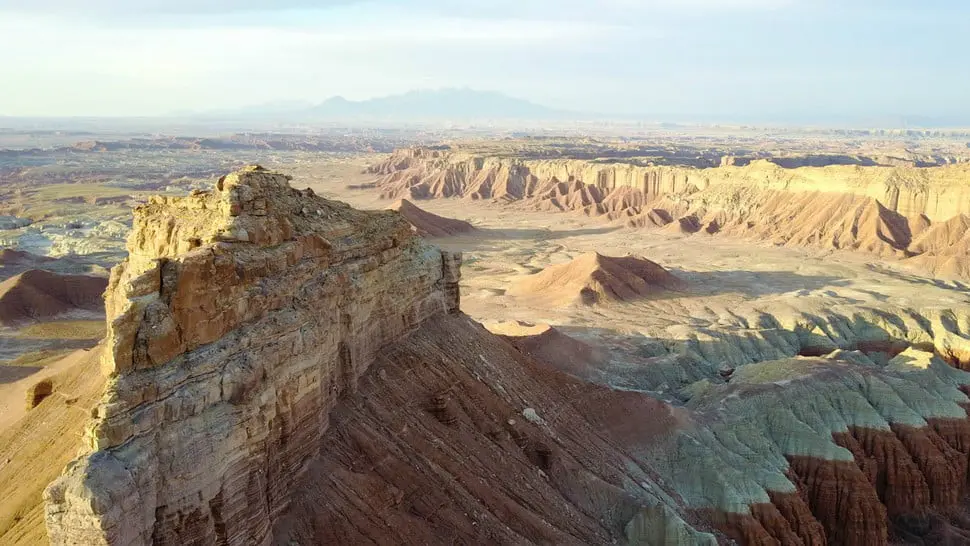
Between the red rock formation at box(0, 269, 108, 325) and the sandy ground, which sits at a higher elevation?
the red rock formation at box(0, 269, 108, 325)

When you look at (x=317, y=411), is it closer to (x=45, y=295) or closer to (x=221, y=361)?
(x=221, y=361)

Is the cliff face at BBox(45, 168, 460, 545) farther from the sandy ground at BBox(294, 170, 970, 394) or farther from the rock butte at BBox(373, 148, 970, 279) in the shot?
the rock butte at BBox(373, 148, 970, 279)

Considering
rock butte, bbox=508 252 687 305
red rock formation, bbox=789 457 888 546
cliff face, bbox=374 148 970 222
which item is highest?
cliff face, bbox=374 148 970 222

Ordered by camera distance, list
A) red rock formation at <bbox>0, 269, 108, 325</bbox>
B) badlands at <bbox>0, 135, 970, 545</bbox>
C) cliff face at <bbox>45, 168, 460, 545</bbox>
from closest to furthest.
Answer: cliff face at <bbox>45, 168, 460, 545</bbox>
badlands at <bbox>0, 135, 970, 545</bbox>
red rock formation at <bbox>0, 269, 108, 325</bbox>

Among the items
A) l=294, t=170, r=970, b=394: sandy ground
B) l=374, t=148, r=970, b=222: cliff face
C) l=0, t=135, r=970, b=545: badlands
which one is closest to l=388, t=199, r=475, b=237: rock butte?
l=294, t=170, r=970, b=394: sandy ground

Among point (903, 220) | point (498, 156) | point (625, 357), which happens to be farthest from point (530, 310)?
point (498, 156)

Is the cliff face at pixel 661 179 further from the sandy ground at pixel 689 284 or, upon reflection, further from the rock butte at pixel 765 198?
the sandy ground at pixel 689 284
